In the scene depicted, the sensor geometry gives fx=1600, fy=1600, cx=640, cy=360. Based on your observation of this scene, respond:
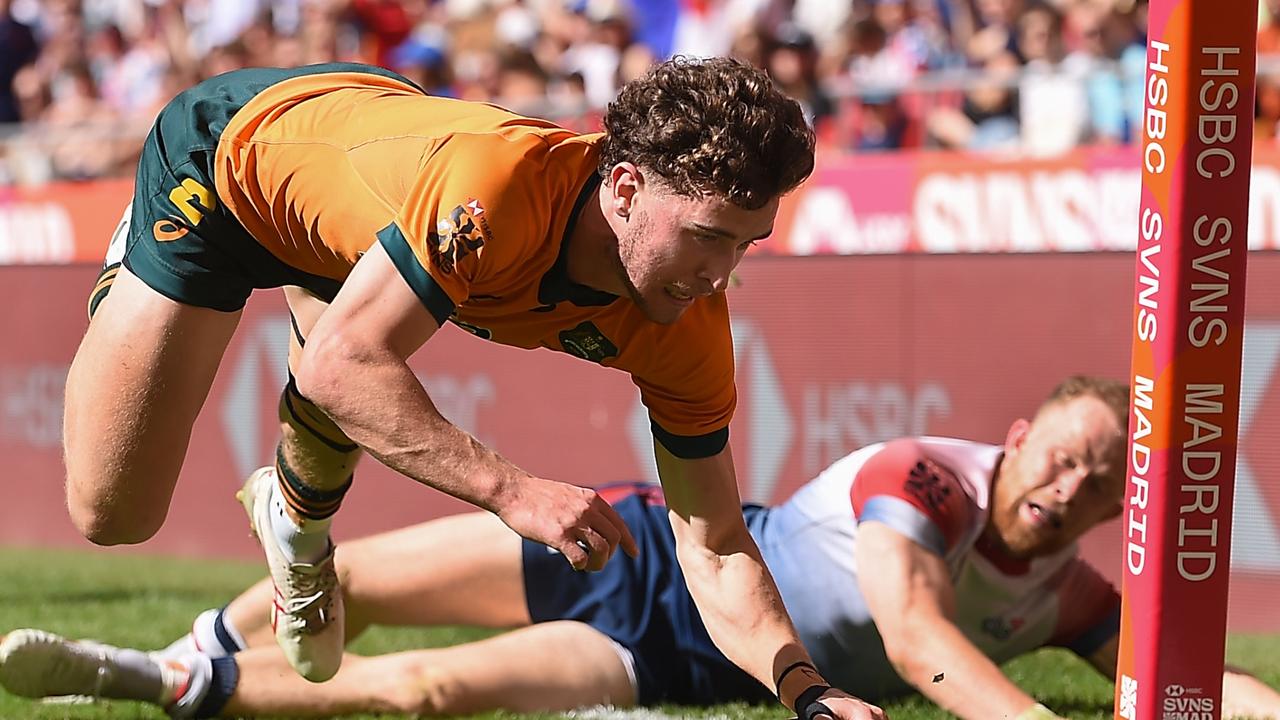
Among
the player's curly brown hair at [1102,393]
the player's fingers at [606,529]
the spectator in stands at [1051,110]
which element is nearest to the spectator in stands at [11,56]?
the spectator in stands at [1051,110]

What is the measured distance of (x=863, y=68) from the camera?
8.98m

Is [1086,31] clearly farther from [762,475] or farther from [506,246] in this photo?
[506,246]

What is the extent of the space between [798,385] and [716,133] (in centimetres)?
516

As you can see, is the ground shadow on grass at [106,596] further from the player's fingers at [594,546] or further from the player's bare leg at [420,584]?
the player's fingers at [594,546]

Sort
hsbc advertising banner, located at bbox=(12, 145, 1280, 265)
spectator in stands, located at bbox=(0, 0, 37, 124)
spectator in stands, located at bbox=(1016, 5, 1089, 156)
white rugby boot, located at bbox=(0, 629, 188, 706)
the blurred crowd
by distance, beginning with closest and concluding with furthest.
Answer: white rugby boot, located at bbox=(0, 629, 188, 706) < hsbc advertising banner, located at bbox=(12, 145, 1280, 265) < spectator in stands, located at bbox=(1016, 5, 1089, 156) < the blurred crowd < spectator in stands, located at bbox=(0, 0, 37, 124)

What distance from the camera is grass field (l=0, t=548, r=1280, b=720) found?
14.9 feet

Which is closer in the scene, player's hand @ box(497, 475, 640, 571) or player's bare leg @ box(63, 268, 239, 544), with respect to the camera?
player's hand @ box(497, 475, 640, 571)

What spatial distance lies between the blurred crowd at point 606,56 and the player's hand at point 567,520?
4955 mm

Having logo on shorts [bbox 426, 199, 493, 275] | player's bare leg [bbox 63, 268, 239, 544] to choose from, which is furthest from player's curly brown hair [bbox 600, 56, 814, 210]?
player's bare leg [bbox 63, 268, 239, 544]

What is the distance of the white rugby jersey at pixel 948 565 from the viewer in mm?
4391

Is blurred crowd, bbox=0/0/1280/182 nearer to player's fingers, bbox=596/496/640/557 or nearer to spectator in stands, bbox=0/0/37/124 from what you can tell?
spectator in stands, bbox=0/0/37/124

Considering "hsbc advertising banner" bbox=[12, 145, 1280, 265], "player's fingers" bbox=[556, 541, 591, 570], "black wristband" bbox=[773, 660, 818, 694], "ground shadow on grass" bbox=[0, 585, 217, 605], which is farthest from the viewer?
"hsbc advertising banner" bbox=[12, 145, 1280, 265]

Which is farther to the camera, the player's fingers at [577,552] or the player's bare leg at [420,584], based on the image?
the player's bare leg at [420,584]

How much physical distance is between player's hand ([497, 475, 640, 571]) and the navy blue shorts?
1.80 m
